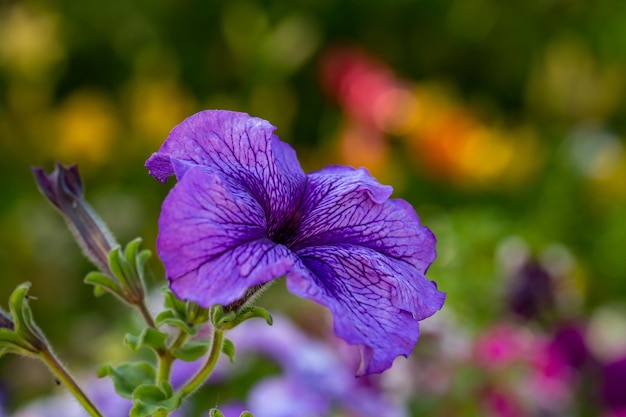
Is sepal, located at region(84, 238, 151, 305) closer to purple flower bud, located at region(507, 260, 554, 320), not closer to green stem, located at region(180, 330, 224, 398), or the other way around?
green stem, located at region(180, 330, 224, 398)

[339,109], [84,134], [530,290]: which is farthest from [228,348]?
[339,109]

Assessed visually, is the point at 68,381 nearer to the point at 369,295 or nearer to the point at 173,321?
the point at 173,321

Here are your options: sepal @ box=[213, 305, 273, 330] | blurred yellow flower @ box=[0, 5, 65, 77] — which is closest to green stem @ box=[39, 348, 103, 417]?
sepal @ box=[213, 305, 273, 330]

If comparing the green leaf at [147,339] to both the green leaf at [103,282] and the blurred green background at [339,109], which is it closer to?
the green leaf at [103,282]

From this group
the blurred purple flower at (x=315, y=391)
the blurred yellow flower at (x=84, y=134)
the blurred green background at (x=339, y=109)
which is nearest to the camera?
the blurred purple flower at (x=315, y=391)

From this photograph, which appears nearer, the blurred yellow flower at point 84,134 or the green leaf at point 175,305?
the green leaf at point 175,305

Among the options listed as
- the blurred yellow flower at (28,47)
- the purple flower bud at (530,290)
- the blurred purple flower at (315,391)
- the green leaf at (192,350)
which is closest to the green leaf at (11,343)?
the green leaf at (192,350)
